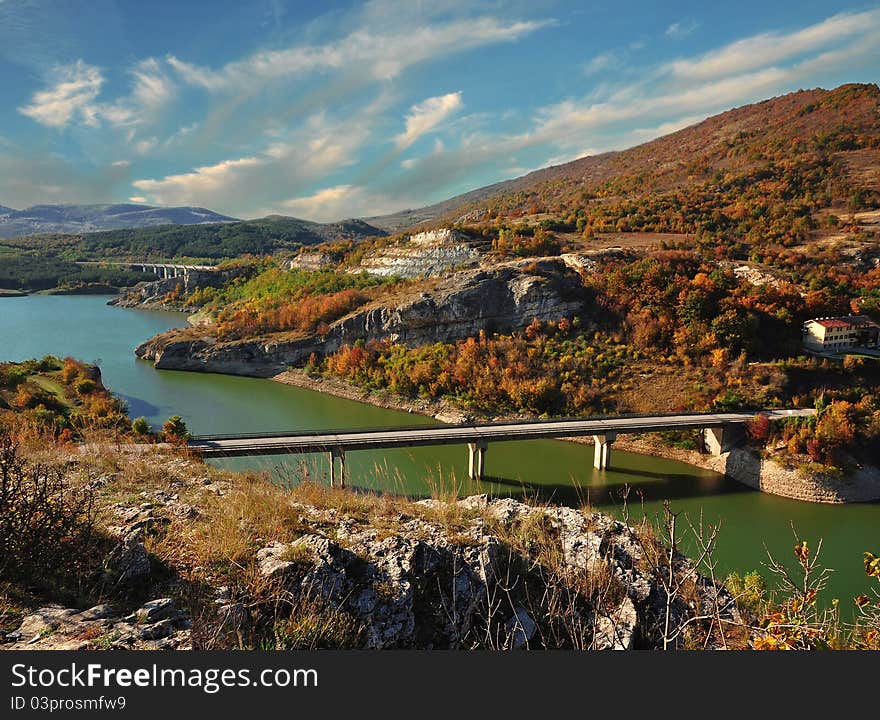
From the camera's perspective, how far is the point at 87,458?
1045cm

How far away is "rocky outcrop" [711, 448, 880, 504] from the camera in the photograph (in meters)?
21.6

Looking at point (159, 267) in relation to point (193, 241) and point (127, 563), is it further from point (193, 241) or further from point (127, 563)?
point (127, 563)

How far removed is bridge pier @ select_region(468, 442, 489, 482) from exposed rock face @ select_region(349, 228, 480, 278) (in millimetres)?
30665

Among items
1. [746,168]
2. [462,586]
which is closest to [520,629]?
[462,586]

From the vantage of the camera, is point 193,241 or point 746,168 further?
point 193,241

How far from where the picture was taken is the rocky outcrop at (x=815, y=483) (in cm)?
2159

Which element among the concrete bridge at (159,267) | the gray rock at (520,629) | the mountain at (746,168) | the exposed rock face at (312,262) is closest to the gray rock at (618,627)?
the gray rock at (520,629)

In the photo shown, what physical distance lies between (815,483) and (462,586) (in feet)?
79.8

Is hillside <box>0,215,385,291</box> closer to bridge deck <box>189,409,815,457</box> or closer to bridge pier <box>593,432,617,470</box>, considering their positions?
bridge deck <box>189,409,815,457</box>

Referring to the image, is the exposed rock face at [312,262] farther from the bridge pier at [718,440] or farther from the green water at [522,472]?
the bridge pier at [718,440]

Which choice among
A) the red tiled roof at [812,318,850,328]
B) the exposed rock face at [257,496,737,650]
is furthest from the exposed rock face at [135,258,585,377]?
the exposed rock face at [257,496,737,650]

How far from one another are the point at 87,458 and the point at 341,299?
134 feet

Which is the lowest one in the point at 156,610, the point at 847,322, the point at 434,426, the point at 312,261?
the point at 434,426

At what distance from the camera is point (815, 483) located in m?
21.8
